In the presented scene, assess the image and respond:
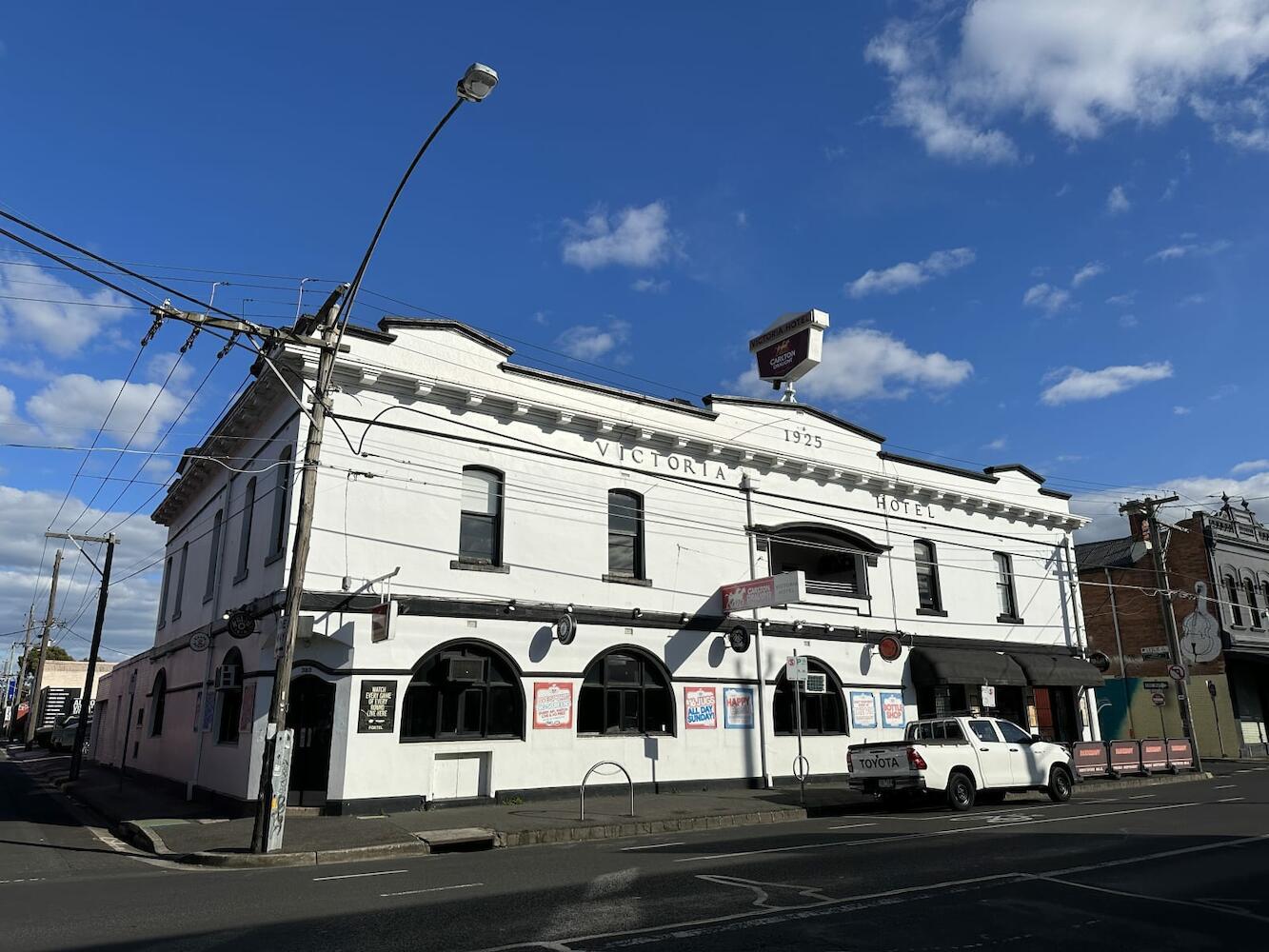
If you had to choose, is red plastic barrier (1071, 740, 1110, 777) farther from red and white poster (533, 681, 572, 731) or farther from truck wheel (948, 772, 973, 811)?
red and white poster (533, 681, 572, 731)

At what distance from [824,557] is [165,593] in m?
21.7

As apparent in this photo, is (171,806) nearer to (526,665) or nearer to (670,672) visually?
(526,665)

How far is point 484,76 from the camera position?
33.4ft

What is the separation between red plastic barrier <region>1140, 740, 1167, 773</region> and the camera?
26.1m

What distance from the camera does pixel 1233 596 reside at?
3803 centimetres

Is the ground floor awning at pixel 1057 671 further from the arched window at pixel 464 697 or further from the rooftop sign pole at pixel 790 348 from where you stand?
the arched window at pixel 464 697

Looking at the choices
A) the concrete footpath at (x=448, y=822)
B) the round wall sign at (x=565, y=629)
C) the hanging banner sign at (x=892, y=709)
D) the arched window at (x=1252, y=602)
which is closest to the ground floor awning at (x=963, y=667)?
the hanging banner sign at (x=892, y=709)

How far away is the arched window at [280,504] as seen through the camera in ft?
57.9

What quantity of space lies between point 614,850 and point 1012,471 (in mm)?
22192

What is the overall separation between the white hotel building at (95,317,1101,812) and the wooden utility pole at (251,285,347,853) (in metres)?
2.79

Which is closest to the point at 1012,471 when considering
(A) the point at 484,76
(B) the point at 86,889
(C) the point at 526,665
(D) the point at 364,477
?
(C) the point at 526,665

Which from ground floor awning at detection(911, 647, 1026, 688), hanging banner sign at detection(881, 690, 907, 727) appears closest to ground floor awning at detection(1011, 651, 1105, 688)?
ground floor awning at detection(911, 647, 1026, 688)

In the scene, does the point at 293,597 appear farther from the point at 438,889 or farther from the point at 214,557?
the point at 214,557

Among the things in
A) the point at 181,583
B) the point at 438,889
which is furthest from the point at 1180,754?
the point at 181,583
